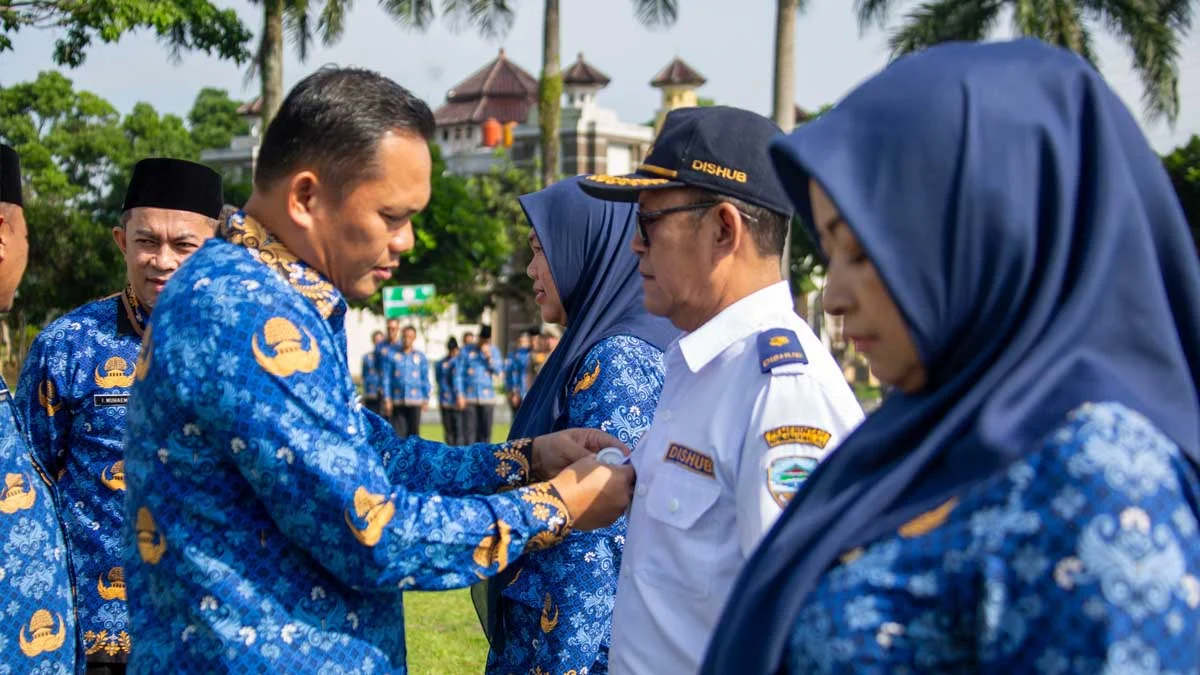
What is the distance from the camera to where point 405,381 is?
2069 centimetres

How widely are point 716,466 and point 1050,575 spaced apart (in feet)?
3.66

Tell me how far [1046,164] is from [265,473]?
1.38 metres

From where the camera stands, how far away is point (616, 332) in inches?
139

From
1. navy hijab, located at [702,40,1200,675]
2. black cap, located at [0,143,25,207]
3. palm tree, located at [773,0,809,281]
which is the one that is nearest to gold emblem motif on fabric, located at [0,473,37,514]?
black cap, located at [0,143,25,207]

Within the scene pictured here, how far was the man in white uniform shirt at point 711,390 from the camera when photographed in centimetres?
235

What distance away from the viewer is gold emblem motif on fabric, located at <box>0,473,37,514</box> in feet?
11.0

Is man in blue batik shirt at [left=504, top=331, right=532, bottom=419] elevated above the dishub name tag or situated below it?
below

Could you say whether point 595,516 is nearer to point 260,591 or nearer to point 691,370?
point 691,370

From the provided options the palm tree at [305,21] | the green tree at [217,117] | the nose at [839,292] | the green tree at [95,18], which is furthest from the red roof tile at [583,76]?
the nose at [839,292]

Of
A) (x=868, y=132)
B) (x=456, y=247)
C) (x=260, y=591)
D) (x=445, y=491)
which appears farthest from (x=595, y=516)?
(x=456, y=247)

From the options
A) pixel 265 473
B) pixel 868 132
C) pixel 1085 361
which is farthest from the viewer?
pixel 265 473

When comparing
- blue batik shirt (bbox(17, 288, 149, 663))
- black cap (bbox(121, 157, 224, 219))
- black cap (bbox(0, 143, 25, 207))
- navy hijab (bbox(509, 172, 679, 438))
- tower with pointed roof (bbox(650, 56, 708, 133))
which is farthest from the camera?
tower with pointed roof (bbox(650, 56, 708, 133))

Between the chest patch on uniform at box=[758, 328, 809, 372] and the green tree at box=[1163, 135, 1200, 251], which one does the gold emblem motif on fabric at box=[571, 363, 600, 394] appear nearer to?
the chest patch on uniform at box=[758, 328, 809, 372]

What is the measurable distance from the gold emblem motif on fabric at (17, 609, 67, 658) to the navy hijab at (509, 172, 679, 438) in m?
1.38
